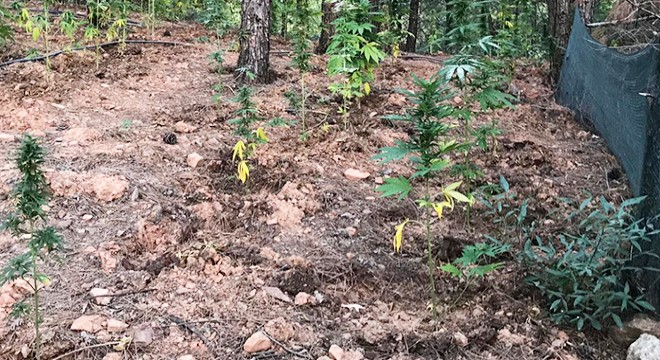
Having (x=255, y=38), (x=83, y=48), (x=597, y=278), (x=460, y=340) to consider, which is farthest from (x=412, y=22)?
(x=460, y=340)

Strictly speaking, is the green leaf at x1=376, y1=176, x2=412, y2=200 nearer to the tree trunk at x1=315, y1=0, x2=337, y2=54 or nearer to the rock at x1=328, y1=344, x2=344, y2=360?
the rock at x1=328, y1=344, x2=344, y2=360

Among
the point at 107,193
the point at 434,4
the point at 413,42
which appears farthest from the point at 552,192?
the point at 434,4

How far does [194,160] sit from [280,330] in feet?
6.05

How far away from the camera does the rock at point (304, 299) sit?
2.54 m

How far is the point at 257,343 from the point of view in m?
2.22

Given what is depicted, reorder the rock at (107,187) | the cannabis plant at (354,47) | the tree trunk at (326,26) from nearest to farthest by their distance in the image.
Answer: the rock at (107,187)
the cannabis plant at (354,47)
the tree trunk at (326,26)

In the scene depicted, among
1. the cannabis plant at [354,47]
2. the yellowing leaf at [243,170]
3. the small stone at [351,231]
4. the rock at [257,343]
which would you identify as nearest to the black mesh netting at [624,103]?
the small stone at [351,231]

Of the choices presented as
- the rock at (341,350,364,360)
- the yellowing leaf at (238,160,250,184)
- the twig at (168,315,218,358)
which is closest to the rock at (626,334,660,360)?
the rock at (341,350,364,360)

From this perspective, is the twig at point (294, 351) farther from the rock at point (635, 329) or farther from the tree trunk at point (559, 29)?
the tree trunk at point (559, 29)

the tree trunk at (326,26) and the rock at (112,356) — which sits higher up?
the tree trunk at (326,26)

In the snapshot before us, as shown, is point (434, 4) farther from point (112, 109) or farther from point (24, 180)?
point (24, 180)

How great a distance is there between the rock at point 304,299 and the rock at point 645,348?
4.53 feet

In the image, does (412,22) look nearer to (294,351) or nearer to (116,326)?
(294,351)

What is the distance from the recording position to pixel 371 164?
4043mm
